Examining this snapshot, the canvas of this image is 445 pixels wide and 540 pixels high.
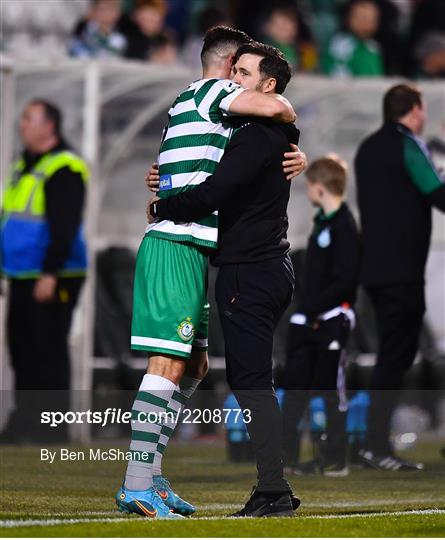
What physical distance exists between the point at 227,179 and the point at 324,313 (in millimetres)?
2977

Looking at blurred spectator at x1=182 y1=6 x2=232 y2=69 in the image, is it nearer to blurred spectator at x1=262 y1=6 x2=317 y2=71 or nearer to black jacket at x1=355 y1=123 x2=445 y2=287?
blurred spectator at x1=262 y1=6 x2=317 y2=71

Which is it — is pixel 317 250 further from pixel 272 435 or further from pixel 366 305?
pixel 366 305

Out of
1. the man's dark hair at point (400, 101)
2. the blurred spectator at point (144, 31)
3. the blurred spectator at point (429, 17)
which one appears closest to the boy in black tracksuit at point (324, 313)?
the man's dark hair at point (400, 101)

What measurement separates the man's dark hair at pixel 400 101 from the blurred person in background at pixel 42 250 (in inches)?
103

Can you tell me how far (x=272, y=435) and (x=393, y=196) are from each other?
3.40m

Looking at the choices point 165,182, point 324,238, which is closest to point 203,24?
point 324,238

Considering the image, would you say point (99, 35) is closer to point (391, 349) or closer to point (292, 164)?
point (391, 349)

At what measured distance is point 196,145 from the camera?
6.48 meters

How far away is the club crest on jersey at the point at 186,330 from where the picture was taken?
20.8ft

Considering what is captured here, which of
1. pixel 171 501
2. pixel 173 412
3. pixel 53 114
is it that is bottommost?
pixel 171 501

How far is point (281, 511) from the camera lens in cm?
629

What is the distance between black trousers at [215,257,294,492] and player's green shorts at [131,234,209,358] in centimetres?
11

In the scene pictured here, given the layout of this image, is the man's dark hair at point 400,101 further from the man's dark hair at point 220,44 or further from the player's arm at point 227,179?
the player's arm at point 227,179

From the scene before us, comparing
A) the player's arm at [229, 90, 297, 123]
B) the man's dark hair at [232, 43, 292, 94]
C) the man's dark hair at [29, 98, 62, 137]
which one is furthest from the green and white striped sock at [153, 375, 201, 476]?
the man's dark hair at [29, 98, 62, 137]
